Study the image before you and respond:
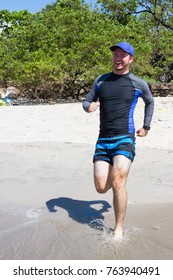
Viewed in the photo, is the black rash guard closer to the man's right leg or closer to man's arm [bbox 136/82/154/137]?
man's arm [bbox 136/82/154/137]

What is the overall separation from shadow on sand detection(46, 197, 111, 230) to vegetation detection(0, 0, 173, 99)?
48.1 ft

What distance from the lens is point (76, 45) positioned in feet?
73.0

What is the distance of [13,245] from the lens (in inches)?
166

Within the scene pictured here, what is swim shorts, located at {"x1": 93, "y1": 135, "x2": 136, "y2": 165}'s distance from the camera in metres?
4.27

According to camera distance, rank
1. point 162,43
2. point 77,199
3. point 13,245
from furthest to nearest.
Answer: point 162,43
point 77,199
point 13,245

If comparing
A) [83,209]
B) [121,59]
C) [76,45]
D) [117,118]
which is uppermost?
[76,45]

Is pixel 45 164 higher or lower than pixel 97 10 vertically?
lower

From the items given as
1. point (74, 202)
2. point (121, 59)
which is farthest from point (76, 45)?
point (121, 59)

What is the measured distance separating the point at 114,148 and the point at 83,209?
1418 millimetres

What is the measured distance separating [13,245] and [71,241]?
58 cm

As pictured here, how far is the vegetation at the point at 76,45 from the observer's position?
21.0m

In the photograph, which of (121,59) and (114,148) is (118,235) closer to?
(114,148)

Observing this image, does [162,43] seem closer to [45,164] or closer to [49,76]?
[49,76]
